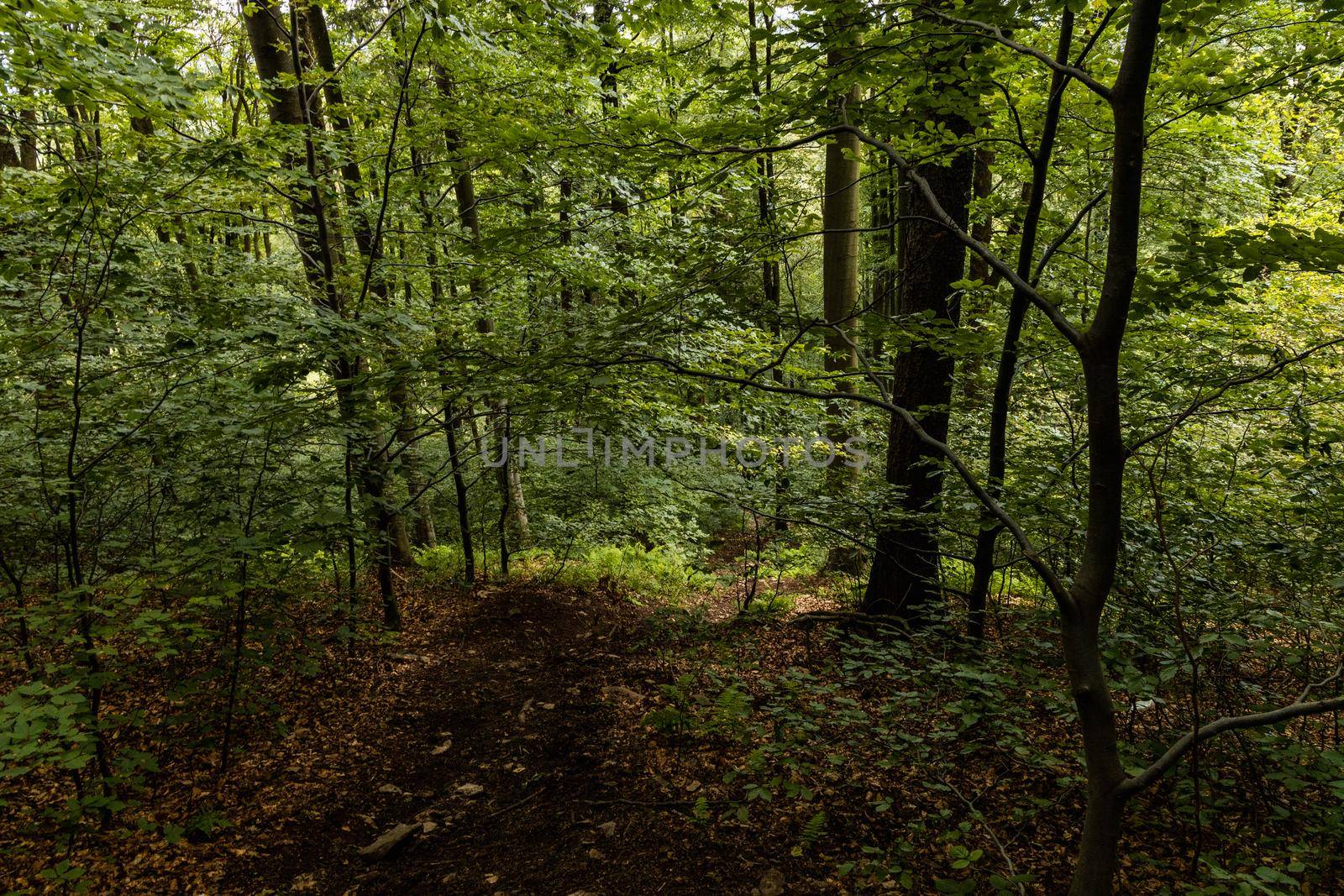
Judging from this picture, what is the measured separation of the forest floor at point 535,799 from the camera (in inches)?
140

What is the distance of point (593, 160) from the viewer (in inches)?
190

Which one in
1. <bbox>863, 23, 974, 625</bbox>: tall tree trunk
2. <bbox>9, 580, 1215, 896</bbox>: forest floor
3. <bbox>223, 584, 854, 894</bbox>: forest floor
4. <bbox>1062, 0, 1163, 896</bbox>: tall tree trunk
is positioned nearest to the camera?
<bbox>1062, 0, 1163, 896</bbox>: tall tree trunk

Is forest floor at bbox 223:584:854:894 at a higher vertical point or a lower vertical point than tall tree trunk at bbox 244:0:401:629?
lower

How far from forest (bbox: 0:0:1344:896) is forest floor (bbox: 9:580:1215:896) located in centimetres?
4

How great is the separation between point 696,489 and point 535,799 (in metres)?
2.79

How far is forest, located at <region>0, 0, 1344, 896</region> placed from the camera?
3.02 meters

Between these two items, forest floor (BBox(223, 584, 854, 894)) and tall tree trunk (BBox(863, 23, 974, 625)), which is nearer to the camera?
forest floor (BBox(223, 584, 854, 894))

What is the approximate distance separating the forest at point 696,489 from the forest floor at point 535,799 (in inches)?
1.5

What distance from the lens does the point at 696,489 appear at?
568cm

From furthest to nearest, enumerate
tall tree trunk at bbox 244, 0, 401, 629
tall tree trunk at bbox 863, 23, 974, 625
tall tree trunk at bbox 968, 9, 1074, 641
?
tall tree trunk at bbox 244, 0, 401, 629
tall tree trunk at bbox 863, 23, 974, 625
tall tree trunk at bbox 968, 9, 1074, 641

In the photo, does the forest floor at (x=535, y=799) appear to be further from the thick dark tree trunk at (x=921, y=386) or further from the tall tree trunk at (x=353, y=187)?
the tall tree trunk at (x=353, y=187)

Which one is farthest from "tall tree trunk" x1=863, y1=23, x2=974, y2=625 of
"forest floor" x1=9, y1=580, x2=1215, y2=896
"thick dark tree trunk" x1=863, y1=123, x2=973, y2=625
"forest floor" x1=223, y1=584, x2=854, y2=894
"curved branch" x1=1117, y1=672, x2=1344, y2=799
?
"curved branch" x1=1117, y1=672, x2=1344, y2=799

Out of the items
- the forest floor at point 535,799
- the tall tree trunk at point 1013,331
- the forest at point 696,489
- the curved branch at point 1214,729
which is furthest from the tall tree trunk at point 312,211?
the curved branch at point 1214,729

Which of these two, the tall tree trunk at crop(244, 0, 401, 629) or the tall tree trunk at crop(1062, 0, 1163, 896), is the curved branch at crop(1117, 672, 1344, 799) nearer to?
the tall tree trunk at crop(1062, 0, 1163, 896)
